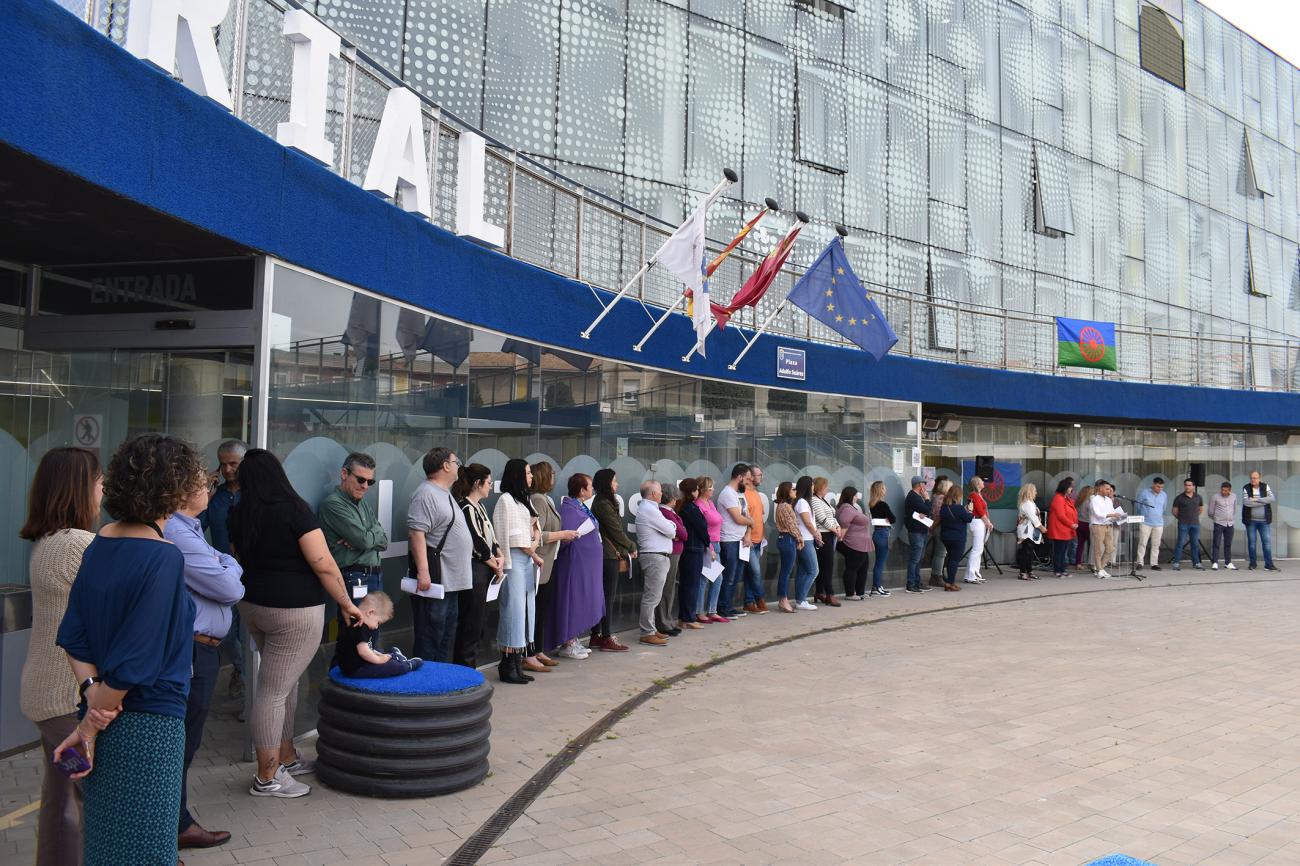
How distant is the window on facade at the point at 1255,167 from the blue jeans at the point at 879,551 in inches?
1049

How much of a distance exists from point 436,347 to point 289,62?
2.63 metres

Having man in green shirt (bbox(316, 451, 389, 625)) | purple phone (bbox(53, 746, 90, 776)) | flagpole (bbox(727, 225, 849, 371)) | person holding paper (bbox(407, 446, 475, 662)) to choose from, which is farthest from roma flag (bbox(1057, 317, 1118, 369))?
purple phone (bbox(53, 746, 90, 776))

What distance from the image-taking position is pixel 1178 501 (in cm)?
2191

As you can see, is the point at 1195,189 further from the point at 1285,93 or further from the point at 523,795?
the point at 523,795

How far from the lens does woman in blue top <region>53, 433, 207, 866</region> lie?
10.6 feet

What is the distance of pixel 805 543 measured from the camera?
14266 mm

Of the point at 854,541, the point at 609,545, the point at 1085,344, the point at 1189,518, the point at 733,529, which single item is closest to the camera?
the point at 609,545

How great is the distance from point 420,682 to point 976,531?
1455 centimetres

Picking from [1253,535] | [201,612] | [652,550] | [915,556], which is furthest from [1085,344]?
[201,612]

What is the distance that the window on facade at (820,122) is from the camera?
2161 cm

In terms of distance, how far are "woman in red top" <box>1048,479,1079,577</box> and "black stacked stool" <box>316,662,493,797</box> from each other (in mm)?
16528

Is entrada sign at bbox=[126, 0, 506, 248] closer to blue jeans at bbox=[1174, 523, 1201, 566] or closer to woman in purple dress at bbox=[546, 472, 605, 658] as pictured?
woman in purple dress at bbox=[546, 472, 605, 658]

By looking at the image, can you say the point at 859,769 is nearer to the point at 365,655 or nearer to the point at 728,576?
the point at 365,655

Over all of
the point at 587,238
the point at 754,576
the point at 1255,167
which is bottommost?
the point at 754,576
